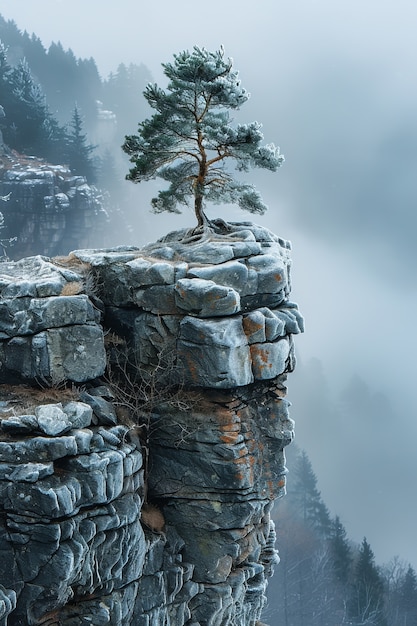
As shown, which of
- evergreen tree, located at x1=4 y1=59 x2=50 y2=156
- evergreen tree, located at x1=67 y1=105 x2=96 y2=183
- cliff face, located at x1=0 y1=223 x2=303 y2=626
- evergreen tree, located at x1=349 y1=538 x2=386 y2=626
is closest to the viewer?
cliff face, located at x1=0 y1=223 x2=303 y2=626

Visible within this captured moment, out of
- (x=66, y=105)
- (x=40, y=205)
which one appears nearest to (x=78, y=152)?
(x=40, y=205)

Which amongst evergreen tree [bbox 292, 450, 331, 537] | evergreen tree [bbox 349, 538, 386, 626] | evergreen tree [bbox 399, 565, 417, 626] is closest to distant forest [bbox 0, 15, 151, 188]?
evergreen tree [bbox 292, 450, 331, 537]

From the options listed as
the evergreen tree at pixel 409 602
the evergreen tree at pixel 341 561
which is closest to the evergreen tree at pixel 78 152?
the evergreen tree at pixel 341 561

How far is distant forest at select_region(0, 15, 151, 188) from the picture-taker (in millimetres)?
53250

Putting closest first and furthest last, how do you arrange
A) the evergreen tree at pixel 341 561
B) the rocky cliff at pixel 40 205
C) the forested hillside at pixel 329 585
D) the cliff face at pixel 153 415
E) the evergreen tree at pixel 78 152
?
the cliff face at pixel 153 415 < the rocky cliff at pixel 40 205 < the forested hillside at pixel 329 585 < the evergreen tree at pixel 78 152 < the evergreen tree at pixel 341 561

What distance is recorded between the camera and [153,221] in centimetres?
8312

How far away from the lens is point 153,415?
54.9 ft

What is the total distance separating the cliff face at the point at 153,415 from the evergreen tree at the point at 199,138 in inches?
100.0

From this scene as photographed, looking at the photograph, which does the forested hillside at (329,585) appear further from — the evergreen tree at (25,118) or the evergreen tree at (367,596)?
the evergreen tree at (25,118)

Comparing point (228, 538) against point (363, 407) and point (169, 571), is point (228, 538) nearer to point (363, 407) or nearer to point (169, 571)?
point (169, 571)

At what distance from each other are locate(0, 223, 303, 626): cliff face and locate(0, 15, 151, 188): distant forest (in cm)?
4020

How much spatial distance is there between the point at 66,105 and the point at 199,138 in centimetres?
7606

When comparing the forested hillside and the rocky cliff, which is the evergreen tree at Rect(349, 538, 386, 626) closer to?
the forested hillside

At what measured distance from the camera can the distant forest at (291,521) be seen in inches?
2120
